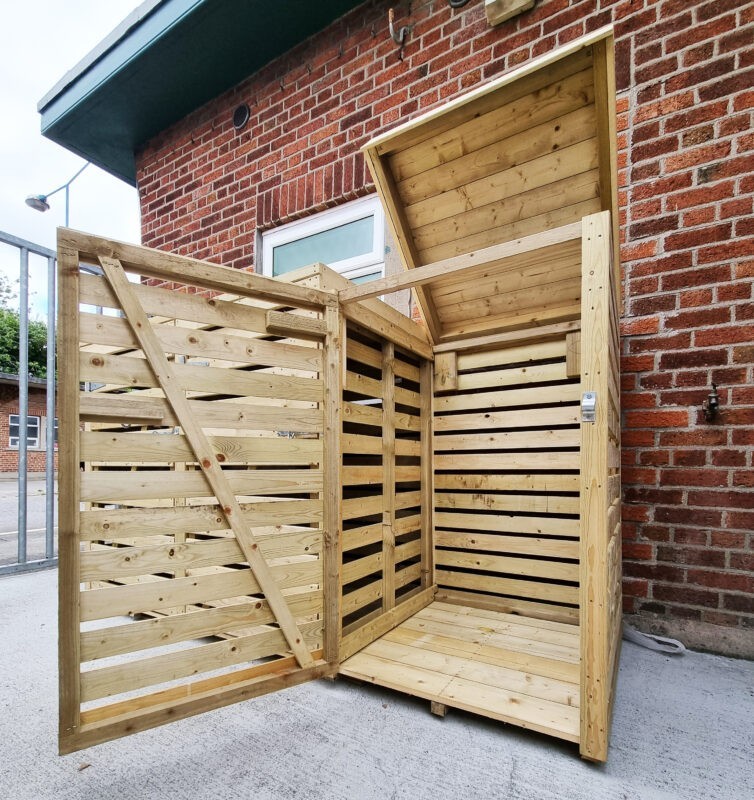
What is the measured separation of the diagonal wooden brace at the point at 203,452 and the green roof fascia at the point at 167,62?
302cm

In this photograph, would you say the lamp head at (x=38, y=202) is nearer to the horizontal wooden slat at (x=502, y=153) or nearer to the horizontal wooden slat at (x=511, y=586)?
the horizontal wooden slat at (x=502, y=153)

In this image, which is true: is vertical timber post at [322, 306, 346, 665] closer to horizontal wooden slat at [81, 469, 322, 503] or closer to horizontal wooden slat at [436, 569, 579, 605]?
horizontal wooden slat at [81, 469, 322, 503]

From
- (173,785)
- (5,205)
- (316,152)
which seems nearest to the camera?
(173,785)

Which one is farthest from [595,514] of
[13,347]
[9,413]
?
[13,347]

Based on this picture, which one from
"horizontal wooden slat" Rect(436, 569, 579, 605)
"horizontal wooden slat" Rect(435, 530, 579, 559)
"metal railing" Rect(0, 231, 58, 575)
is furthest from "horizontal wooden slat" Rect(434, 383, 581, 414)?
"metal railing" Rect(0, 231, 58, 575)

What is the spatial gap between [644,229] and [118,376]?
8.86 feet

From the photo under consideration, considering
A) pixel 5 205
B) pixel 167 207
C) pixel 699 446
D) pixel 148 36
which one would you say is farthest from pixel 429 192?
pixel 5 205

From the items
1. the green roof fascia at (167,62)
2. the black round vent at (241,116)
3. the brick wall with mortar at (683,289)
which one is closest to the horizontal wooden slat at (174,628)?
the brick wall with mortar at (683,289)

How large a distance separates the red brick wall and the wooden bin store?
16.7 metres

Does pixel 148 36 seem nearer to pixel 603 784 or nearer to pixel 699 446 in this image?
pixel 699 446

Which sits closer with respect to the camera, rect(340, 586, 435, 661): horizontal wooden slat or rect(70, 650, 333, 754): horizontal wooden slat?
rect(70, 650, 333, 754): horizontal wooden slat

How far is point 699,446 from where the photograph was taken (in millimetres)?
2314

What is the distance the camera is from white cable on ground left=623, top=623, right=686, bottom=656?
222cm

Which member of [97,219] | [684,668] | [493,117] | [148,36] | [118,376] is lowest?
[684,668]
